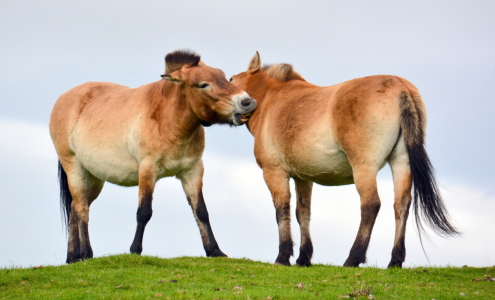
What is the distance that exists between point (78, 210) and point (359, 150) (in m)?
6.35

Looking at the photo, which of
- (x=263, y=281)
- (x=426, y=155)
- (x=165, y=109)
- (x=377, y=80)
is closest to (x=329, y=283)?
(x=263, y=281)

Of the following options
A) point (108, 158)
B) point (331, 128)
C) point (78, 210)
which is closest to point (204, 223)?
point (108, 158)

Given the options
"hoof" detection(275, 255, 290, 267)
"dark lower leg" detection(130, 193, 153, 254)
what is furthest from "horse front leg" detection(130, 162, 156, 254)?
"hoof" detection(275, 255, 290, 267)

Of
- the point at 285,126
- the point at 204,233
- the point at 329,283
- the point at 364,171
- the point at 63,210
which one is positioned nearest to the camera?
the point at 329,283

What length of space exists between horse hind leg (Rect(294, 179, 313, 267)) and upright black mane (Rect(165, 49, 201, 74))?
2.83 meters

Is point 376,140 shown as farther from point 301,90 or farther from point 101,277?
point 101,277

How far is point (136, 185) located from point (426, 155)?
581 cm

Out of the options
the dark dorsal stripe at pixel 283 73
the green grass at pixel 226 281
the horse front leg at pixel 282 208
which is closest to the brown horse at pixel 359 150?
the horse front leg at pixel 282 208

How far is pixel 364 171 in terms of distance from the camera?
11.0 metres

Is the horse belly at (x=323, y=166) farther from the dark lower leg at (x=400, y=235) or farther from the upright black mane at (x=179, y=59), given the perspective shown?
the upright black mane at (x=179, y=59)

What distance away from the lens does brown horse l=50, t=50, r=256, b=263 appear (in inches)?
492

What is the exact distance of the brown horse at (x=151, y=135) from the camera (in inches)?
492

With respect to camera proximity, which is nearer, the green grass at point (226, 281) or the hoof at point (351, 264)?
the green grass at point (226, 281)

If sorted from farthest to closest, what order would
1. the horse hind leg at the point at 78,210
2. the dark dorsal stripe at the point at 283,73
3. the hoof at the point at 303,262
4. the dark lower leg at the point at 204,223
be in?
the horse hind leg at the point at 78,210
the dark dorsal stripe at the point at 283,73
the dark lower leg at the point at 204,223
the hoof at the point at 303,262
